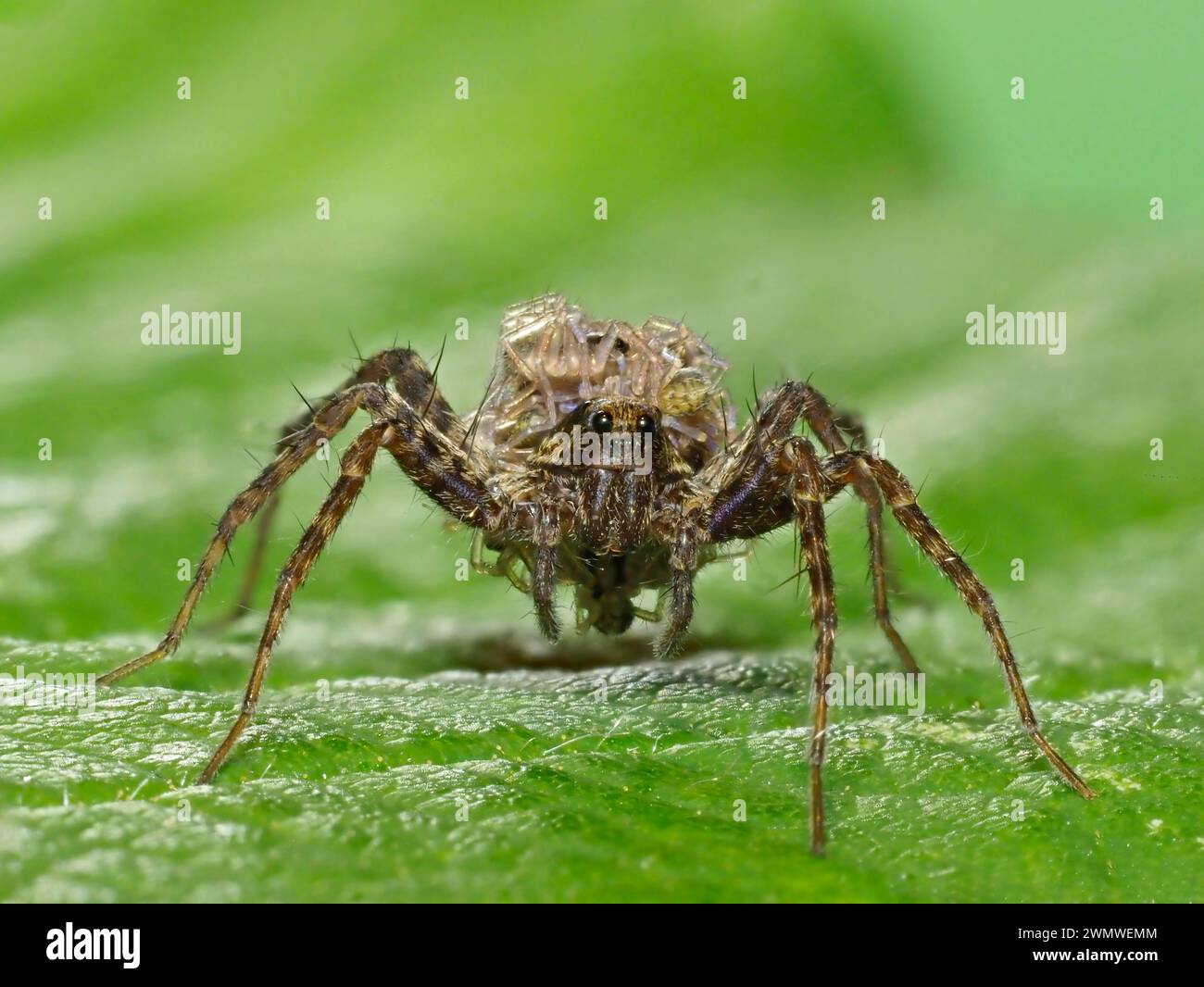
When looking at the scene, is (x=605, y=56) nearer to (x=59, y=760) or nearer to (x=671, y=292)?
(x=671, y=292)

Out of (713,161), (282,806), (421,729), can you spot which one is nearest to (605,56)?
(713,161)

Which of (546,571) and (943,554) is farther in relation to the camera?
(546,571)

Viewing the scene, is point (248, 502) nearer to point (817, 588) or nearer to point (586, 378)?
point (586, 378)

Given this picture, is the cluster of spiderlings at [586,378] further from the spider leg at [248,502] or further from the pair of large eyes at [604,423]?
the spider leg at [248,502]

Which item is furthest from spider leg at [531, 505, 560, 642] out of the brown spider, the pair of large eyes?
the pair of large eyes

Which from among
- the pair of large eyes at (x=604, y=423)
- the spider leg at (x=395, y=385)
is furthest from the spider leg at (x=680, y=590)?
the spider leg at (x=395, y=385)

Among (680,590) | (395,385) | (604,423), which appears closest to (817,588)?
(680,590)

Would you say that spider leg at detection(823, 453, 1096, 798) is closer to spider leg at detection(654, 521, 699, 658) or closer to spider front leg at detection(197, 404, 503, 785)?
spider leg at detection(654, 521, 699, 658)
